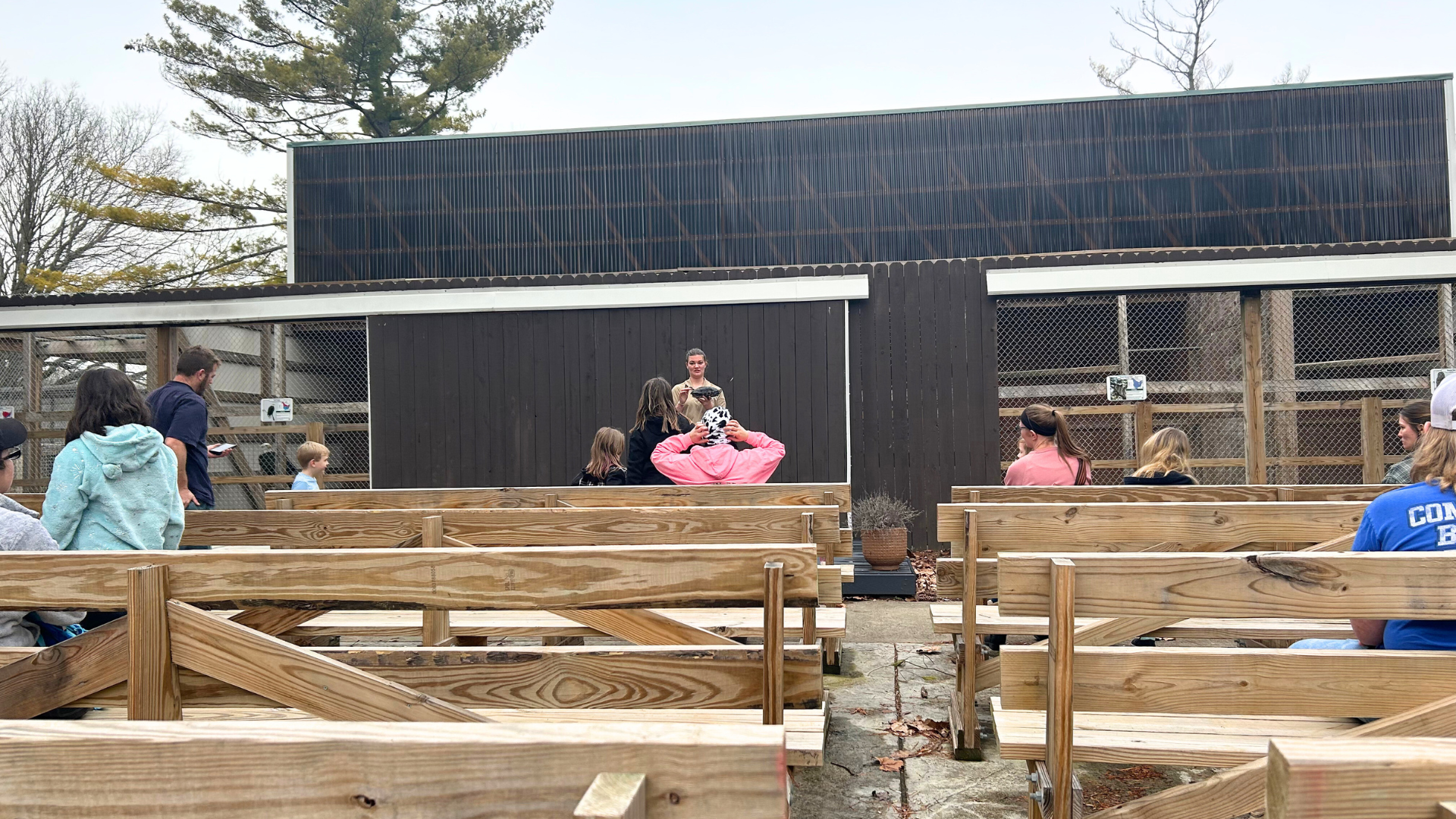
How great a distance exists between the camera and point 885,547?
26.8 ft

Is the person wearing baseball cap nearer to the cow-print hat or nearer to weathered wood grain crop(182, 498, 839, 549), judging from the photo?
weathered wood grain crop(182, 498, 839, 549)

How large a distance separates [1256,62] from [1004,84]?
647 cm

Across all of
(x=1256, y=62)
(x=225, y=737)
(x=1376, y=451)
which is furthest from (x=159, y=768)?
(x=1256, y=62)

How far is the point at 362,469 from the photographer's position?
12.1 m

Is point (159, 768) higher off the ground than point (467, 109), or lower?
lower

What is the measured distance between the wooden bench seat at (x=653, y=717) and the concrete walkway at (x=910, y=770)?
0.80 metres

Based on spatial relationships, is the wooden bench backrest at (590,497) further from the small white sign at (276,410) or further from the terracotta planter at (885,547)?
the small white sign at (276,410)

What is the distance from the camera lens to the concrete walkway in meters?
3.57

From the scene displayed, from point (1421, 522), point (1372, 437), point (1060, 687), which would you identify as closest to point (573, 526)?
point (1060, 687)

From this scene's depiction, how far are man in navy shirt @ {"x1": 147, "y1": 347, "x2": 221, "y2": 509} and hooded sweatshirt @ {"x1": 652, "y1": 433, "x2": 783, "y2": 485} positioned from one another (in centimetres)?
258

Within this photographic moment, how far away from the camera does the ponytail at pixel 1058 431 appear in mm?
5828

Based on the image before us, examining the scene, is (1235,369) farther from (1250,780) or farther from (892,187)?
(1250,780)

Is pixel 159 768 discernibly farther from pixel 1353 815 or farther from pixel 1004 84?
pixel 1004 84

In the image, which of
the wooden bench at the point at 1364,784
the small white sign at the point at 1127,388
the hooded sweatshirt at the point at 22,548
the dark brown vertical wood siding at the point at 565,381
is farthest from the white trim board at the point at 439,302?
the wooden bench at the point at 1364,784
